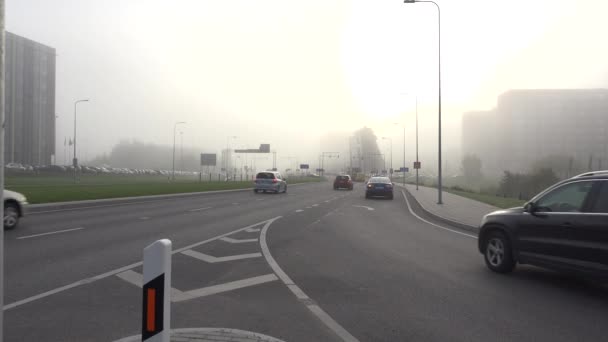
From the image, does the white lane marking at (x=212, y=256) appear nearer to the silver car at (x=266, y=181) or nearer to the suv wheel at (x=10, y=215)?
the suv wheel at (x=10, y=215)

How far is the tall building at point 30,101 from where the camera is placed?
84.1 m

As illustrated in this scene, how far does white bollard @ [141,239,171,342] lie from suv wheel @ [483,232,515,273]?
19.4 feet

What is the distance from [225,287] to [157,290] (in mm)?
3540

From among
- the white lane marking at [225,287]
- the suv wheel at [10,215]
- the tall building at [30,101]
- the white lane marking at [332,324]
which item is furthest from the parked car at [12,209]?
the tall building at [30,101]

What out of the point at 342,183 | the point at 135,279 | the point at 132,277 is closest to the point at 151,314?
the point at 135,279

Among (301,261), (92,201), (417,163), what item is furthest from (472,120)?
(301,261)

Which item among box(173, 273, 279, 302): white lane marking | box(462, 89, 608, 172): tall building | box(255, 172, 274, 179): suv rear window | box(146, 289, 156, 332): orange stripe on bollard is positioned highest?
box(462, 89, 608, 172): tall building

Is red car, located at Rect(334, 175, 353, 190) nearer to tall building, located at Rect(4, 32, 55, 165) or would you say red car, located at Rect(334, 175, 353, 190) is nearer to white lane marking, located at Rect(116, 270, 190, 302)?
white lane marking, located at Rect(116, 270, 190, 302)

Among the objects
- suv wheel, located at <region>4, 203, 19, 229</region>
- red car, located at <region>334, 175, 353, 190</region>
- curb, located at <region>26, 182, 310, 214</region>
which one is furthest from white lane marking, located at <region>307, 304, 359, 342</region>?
red car, located at <region>334, 175, 353, 190</region>

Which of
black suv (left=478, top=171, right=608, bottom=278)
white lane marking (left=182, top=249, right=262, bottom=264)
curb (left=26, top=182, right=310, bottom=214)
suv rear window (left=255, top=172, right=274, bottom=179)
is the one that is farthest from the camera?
suv rear window (left=255, top=172, right=274, bottom=179)

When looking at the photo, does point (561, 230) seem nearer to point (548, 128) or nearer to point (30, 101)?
point (548, 128)

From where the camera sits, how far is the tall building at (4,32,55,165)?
84.1m

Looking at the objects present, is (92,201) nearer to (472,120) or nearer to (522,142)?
(522,142)

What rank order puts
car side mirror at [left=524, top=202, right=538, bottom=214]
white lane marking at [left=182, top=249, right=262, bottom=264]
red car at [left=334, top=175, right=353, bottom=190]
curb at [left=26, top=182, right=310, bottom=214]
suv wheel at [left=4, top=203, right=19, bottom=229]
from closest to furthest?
car side mirror at [left=524, top=202, right=538, bottom=214]
white lane marking at [left=182, top=249, right=262, bottom=264]
suv wheel at [left=4, top=203, right=19, bottom=229]
curb at [left=26, top=182, right=310, bottom=214]
red car at [left=334, top=175, right=353, bottom=190]
